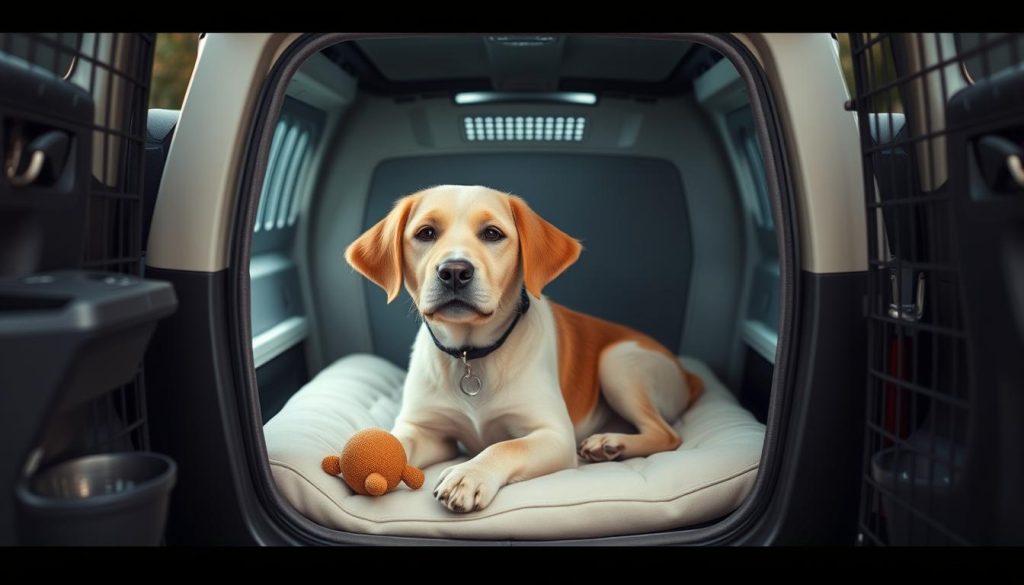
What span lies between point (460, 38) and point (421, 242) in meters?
0.79

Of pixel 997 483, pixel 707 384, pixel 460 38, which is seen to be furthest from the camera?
pixel 707 384

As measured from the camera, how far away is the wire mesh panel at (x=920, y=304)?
4.76 ft

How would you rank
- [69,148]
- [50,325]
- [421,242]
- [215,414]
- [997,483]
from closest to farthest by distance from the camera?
[50,325] → [997,483] → [69,148] → [215,414] → [421,242]

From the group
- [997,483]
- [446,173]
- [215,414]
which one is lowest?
[997,483]

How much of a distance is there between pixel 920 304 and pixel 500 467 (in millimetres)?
921

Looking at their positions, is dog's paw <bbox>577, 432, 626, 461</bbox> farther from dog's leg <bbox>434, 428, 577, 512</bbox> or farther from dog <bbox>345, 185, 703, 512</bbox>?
dog's leg <bbox>434, 428, 577, 512</bbox>

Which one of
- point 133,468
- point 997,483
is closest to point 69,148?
point 133,468

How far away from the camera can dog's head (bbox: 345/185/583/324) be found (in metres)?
1.96

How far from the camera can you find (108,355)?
1.40 meters

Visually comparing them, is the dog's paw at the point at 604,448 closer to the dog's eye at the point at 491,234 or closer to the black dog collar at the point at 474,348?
the black dog collar at the point at 474,348

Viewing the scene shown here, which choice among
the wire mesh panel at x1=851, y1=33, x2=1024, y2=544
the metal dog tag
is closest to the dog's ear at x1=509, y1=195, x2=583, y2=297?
the metal dog tag

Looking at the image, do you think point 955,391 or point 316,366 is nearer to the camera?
point 955,391

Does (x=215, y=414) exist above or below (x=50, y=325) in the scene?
below

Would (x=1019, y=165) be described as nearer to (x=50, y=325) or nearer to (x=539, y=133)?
(x=50, y=325)
